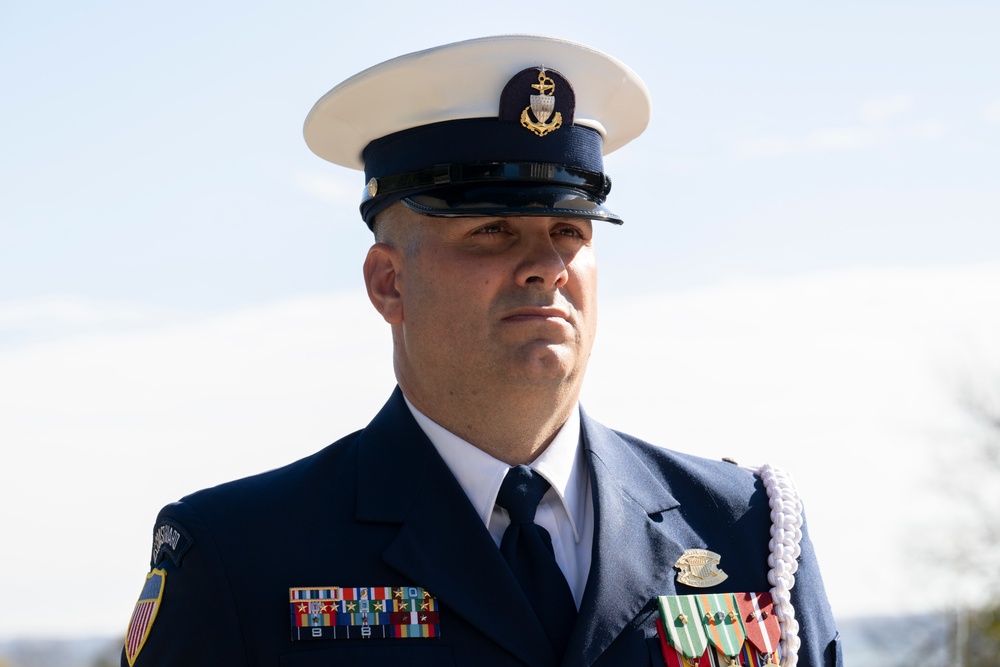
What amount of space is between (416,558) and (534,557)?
29 centimetres

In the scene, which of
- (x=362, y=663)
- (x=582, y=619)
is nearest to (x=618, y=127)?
(x=582, y=619)

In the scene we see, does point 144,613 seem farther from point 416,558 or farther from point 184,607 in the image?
point 416,558

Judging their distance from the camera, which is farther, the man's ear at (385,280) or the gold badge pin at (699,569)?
the man's ear at (385,280)

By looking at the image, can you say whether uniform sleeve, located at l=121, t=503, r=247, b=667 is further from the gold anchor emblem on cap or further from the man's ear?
the gold anchor emblem on cap

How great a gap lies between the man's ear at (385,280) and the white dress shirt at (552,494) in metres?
0.33

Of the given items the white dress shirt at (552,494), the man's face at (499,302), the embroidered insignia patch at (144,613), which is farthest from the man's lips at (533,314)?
the embroidered insignia patch at (144,613)

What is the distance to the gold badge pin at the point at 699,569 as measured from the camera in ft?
10.6

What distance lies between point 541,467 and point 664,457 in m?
0.54

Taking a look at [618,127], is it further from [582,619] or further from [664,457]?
[582,619]

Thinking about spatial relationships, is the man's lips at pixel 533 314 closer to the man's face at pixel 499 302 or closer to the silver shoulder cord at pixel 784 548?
the man's face at pixel 499 302

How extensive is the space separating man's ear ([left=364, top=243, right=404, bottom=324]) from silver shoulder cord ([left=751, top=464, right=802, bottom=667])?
116 centimetres

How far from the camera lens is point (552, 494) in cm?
326

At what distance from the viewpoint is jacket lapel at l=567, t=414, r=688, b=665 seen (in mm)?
3018

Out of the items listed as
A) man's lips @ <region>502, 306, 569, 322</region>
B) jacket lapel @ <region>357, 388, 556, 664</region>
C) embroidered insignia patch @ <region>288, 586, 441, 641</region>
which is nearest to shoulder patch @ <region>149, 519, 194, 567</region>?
embroidered insignia patch @ <region>288, 586, 441, 641</region>
